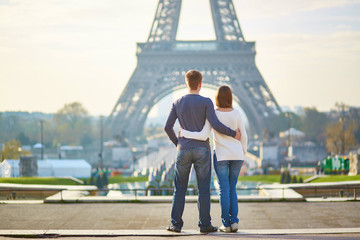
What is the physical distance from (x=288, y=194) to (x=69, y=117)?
82.0m

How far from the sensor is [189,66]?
2653 inches

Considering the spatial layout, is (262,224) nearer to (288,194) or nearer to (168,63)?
(288,194)

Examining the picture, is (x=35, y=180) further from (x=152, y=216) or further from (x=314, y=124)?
(x=314, y=124)

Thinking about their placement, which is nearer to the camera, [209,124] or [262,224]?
[209,124]

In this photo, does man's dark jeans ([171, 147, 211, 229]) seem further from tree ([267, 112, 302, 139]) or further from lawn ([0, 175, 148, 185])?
tree ([267, 112, 302, 139])

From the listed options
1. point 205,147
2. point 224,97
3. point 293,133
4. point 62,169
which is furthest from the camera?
point 293,133

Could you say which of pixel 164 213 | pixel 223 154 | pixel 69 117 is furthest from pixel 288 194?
pixel 69 117

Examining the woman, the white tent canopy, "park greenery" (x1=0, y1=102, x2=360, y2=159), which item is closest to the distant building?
"park greenery" (x1=0, y1=102, x2=360, y2=159)

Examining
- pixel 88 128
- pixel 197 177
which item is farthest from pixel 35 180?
pixel 88 128

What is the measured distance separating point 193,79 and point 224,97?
47 centimetres

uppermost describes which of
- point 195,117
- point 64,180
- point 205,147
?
point 195,117

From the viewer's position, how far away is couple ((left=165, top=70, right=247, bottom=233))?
286 inches

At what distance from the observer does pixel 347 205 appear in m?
10.4

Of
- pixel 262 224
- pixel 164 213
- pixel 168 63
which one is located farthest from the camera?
pixel 168 63
